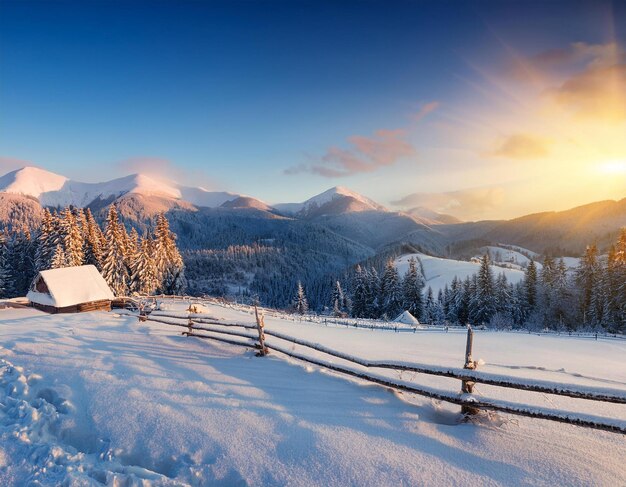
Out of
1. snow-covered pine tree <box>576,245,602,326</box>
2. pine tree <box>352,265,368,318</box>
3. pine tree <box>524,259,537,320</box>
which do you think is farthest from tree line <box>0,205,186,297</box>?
snow-covered pine tree <box>576,245,602,326</box>

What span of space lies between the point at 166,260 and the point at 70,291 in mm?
24002

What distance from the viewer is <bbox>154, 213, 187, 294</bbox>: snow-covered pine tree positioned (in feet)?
168

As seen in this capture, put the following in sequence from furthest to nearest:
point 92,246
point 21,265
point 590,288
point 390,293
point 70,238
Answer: point 390,293 < point 21,265 < point 590,288 < point 92,246 < point 70,238

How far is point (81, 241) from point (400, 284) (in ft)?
192

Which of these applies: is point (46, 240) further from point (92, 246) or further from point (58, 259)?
point (58, 259)

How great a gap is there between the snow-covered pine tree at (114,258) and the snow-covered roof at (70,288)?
1296cm

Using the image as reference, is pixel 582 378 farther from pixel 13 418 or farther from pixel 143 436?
pixel 13 418

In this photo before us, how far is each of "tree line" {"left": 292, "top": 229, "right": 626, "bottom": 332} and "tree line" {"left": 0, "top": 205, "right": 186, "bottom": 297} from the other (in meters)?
40.9

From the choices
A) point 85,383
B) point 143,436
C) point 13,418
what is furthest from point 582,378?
point 13,418

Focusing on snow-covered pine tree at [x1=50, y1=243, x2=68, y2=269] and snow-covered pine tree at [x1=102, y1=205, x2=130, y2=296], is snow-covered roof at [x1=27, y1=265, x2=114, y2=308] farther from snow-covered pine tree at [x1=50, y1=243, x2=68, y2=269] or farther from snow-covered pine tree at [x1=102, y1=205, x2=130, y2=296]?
snow-covered pine tree at [x1=102, y1=205, x2=130, y2=296]

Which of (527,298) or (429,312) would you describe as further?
(429,312)

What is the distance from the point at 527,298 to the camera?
198 feet

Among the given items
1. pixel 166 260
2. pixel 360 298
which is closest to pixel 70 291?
pixel 166 260

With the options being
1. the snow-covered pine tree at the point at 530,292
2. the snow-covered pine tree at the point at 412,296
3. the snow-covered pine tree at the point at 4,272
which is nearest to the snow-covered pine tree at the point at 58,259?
the snow-covered pine tree at the point at 4,272
